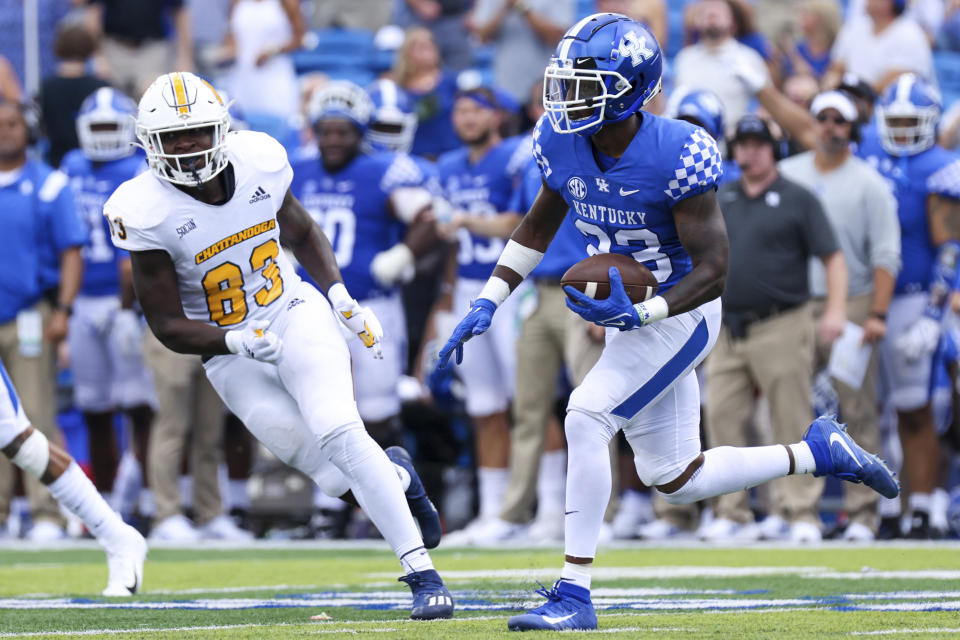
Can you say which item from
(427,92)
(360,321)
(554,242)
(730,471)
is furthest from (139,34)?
(730,471)

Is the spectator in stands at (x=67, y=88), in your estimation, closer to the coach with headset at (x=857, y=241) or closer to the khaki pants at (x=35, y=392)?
the khaki pants at (x=35, y=392)

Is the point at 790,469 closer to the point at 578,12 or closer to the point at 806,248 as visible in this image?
the point at 806,248

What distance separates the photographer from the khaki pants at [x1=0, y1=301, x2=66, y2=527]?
27.5 feet

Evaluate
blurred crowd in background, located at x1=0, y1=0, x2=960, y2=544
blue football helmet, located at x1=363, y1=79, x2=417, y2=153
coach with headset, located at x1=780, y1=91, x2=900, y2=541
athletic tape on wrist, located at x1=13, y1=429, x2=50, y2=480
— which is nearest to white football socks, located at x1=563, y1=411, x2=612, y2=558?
athletic tape on wrist, located at x1=13, y1=429, x2=50, y2=480

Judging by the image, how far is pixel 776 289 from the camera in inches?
295

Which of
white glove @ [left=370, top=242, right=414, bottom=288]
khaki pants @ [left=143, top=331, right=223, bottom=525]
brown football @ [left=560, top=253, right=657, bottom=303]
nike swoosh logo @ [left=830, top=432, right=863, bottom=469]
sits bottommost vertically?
khaki pants @ [left=143, top=331, right=223, bottom=525]

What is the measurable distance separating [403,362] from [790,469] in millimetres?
4044

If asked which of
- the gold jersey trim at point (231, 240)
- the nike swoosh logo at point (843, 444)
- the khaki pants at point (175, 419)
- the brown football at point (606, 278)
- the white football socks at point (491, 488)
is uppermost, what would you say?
the gold jersey trim at point (231, 240)

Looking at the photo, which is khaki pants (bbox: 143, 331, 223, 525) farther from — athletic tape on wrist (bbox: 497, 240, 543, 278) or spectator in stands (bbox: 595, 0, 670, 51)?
athletic tape on wrist (bbox: 497, 240, 543, 278)

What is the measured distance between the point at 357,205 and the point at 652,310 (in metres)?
3.95

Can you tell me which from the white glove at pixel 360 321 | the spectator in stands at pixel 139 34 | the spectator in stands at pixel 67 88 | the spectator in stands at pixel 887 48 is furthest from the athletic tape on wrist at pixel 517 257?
the spectator in stands at pixel 139 34

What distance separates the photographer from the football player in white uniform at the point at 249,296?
4.68 meters

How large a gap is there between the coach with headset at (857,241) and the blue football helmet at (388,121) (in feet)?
6.94

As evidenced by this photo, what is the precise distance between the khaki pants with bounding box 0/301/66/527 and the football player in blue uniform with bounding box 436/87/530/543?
218cm
